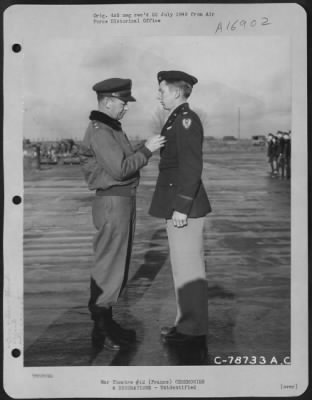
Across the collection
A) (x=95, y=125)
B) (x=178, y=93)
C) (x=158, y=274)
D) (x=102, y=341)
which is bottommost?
(x=102, y=341)

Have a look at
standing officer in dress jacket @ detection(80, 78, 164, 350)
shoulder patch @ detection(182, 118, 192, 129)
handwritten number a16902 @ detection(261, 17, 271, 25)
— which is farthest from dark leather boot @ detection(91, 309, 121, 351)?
handwritten number a16902 @ detection(261, 17, 271, 25)

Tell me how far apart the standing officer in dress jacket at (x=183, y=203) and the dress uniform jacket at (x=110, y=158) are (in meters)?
0.09

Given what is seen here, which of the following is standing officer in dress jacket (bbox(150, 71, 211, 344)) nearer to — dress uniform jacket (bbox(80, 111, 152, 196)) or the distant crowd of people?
dress uniform jacket (bbox(80, 111, 152, 196))

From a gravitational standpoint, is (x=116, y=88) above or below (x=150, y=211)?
above

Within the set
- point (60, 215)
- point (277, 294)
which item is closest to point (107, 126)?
point (60, 215)

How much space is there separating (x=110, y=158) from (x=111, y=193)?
0.11 meters

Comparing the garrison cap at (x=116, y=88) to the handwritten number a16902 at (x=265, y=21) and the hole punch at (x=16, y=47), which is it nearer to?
the hole punch at (x=16, y=47)

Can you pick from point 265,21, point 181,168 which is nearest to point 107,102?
point 181,168

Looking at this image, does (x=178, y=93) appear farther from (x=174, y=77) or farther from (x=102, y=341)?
(x=102, y=341)

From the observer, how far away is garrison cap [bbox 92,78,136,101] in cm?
156

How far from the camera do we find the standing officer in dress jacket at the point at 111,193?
1481 mm

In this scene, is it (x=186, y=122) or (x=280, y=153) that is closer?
(x=186, y=122)

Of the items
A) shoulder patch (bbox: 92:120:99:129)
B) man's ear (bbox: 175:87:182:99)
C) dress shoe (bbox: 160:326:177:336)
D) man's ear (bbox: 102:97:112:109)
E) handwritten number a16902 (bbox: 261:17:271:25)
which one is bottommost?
dress shoe (bbox: 160:326:177:336)

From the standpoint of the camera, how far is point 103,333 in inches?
62.1
